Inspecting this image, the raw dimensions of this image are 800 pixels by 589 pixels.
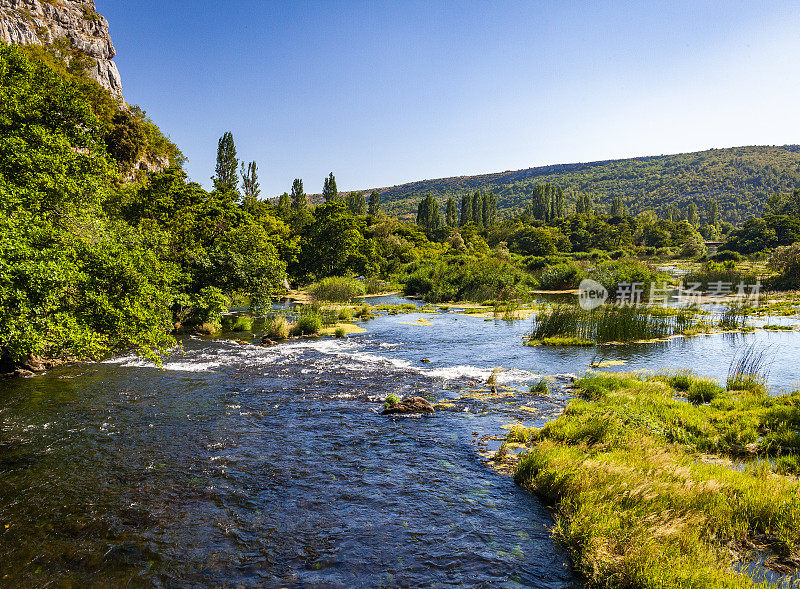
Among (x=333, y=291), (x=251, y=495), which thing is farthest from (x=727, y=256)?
(x=251, y=495)

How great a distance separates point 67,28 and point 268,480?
114 m

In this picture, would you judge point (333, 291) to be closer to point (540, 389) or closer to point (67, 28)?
point (540, 389)

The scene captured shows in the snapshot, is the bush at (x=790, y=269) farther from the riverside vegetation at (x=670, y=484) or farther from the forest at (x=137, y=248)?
the riverside vegetation at (x=670, y=484)

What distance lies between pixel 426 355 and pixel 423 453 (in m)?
12.6

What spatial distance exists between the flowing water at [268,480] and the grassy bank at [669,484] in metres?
0.75

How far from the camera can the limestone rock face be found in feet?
235

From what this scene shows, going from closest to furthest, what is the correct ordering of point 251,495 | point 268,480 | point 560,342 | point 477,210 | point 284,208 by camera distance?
point 251,495
point 268,480
point 560,342
point 284,208
point 477,210

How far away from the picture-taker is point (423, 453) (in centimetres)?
1159

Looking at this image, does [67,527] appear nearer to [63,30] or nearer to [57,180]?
[57,180]

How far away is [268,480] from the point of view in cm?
1019

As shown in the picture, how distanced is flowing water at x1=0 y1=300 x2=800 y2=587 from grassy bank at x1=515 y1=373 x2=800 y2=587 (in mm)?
751

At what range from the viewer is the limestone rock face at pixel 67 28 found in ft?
235

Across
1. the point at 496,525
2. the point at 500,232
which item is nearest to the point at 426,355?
the point at 496,525

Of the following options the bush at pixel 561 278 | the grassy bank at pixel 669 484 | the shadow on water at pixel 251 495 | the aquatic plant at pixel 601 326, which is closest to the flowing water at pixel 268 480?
the shadow on water at pixel 251 495
